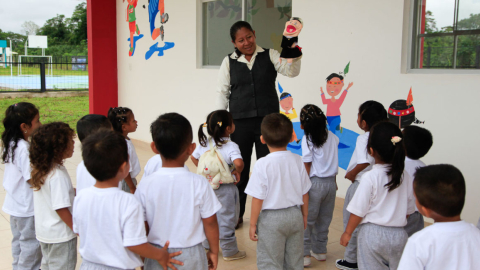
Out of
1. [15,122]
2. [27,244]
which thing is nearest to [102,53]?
[15,122]

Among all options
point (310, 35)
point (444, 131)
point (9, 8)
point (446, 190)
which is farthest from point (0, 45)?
point (446, 190)

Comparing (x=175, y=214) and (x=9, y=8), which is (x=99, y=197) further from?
(x=9, y=8)

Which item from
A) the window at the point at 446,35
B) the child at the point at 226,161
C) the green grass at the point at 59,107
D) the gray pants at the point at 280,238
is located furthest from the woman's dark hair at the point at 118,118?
the green grass at the point at 59,107

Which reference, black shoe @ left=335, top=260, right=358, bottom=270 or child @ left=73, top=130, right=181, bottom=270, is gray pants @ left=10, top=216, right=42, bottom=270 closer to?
child @ left=73, top=130, right=181, bottom=270

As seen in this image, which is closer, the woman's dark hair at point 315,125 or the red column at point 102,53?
the woman's dark hair at point 315,125

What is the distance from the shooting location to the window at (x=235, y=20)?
481cm

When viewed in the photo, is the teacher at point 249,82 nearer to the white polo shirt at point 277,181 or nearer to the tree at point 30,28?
the white polo shirt at point 277,181

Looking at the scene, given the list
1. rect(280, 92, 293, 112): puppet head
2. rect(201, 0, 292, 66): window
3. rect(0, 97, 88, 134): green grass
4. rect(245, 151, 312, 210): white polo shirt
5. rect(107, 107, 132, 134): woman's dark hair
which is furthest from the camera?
rect(0, 97, 88, 134): green grass

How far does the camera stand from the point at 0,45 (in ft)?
50.6

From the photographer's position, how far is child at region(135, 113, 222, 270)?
1.65 metres

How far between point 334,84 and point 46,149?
291 centimetres

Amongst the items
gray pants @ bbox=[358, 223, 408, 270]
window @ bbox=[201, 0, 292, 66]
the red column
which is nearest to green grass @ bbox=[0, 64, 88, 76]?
the red column

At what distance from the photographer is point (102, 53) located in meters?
7.71

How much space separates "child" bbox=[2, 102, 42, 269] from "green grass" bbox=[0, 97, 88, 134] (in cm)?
1002
